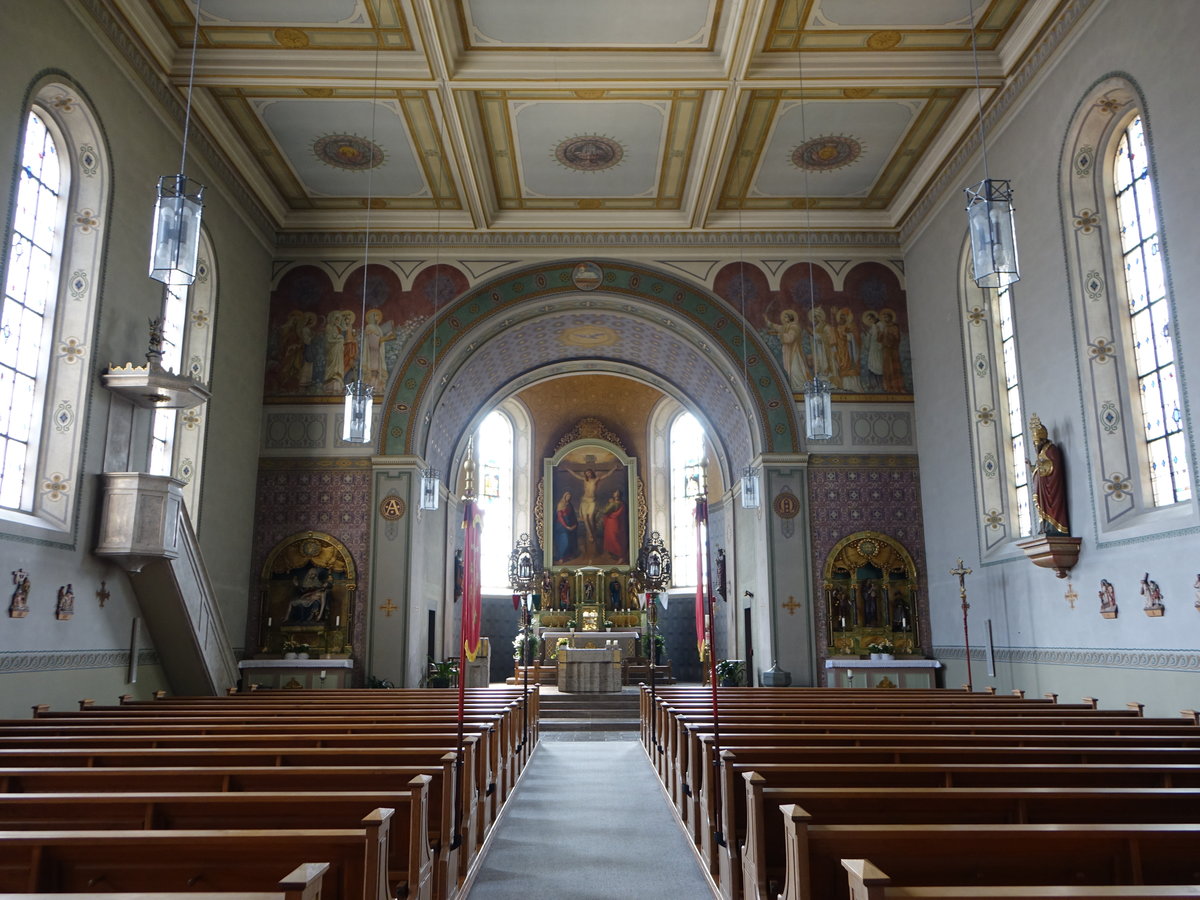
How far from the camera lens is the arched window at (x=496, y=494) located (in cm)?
2502

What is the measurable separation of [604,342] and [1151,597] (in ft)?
39.1

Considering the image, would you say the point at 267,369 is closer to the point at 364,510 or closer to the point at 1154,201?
the point at 364,510

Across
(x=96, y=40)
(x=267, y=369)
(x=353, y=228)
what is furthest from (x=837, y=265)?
(x=96, y=40)

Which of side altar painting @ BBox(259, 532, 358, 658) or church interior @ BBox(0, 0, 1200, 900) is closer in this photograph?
church interior @ BBox(0, 0, 1200, 900)

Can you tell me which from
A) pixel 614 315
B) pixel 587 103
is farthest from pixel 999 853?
pixel 614 315

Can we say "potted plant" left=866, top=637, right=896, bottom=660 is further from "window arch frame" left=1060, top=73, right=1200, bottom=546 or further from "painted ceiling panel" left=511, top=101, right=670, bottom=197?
"painted ceiling panel" left=511, top=101, right=670, bottom=197

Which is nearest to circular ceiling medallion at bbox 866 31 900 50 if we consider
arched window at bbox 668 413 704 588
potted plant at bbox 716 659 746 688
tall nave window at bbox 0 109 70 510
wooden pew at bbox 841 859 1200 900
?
tall nave window at bbox 0 109 70 510

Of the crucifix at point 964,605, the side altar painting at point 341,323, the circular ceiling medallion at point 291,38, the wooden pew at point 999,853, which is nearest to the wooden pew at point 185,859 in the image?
the wooden pew at point 999,853

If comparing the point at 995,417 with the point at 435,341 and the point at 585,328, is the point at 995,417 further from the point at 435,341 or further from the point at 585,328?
the point at 435,341

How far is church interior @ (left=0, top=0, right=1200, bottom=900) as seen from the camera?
8.77 metres

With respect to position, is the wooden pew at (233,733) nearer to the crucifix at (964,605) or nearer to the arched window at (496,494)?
the crucifix at (964,605)

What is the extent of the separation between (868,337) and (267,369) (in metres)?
10.8

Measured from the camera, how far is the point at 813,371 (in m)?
16.1

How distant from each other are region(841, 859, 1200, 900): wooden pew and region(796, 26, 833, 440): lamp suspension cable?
10043mm
